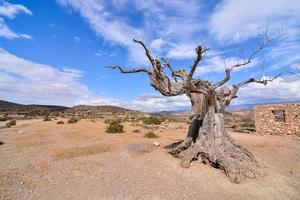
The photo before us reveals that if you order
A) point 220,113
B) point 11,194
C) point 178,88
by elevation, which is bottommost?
point 11,194

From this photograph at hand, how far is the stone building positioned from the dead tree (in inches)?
338

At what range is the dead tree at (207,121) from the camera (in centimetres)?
870

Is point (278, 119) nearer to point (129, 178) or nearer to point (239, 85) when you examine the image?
point (239, 85)

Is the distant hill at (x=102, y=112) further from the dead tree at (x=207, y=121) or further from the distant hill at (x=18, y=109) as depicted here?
the dead tree at (x=207, y=121)

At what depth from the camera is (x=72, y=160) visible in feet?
33.1

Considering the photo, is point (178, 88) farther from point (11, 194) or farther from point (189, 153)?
point (11, 194)

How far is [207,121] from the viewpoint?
392 inches

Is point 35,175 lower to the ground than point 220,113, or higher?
lower

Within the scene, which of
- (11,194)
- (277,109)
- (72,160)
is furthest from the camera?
(277,109)

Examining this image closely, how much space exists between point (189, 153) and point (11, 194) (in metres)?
6.16

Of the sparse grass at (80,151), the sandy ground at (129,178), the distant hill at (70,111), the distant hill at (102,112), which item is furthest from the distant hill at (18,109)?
the sandy ground at (129,178)

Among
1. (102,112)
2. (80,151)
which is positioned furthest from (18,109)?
(80,151)

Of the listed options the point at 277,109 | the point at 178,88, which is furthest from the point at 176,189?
the point at 277,109

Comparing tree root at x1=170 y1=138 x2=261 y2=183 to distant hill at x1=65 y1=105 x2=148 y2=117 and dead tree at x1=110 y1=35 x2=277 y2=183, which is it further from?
distant hill at x1=65 y1=105 x2=148 y2=117
